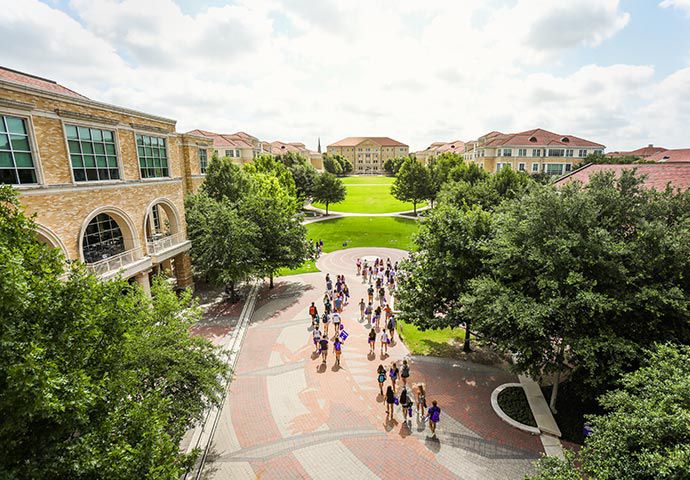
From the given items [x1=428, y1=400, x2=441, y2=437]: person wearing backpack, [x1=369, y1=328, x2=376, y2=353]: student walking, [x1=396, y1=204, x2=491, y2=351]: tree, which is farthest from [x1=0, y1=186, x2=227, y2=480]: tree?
[x1=369, y1=328, x2=376, y2=353]: student walking

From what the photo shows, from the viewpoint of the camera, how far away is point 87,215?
15867 millimetres

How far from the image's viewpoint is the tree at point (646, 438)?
226 inches

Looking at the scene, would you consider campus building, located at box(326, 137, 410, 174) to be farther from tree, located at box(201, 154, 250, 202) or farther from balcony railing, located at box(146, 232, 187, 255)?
balcony railing, located at box(146, 232, 187, 255)

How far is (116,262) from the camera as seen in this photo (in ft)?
57.8

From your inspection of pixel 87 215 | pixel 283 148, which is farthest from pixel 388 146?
pixel 87 215

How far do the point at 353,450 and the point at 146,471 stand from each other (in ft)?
23.3

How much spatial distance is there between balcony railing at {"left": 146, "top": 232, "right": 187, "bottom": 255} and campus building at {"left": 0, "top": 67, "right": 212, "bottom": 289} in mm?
52

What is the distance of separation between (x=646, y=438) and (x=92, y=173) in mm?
21099

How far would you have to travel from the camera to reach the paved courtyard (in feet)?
35.0

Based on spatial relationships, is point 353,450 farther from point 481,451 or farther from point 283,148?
point 283,148

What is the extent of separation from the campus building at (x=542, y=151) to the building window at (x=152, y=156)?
6406 cm

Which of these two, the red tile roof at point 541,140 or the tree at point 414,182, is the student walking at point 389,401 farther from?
the red tile roof at point 541,140

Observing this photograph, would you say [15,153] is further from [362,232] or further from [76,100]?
[362,232]

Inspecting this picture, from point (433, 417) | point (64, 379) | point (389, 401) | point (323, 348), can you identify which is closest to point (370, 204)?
point (323, 348)
